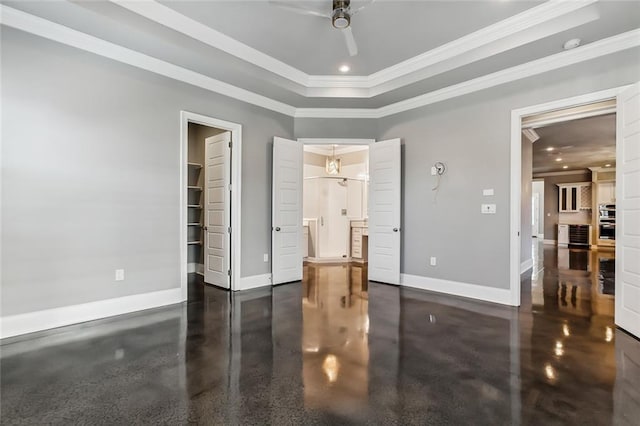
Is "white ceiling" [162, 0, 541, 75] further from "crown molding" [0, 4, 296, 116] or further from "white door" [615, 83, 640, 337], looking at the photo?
"white door" [615, 83, 640, 337]

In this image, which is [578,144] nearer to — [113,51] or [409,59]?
[409,59]

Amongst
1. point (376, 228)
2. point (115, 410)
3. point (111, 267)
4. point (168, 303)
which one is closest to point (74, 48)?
point (111, 267)

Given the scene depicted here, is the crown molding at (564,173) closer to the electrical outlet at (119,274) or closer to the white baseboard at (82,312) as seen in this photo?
the white baseboard at (82,312)

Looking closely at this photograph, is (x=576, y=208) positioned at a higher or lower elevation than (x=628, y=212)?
higher

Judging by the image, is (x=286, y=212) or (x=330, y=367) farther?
(x=286, y=212)

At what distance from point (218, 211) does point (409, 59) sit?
11.2 ft

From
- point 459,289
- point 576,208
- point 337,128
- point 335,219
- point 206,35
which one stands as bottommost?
point 459,289

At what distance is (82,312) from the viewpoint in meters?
3.27

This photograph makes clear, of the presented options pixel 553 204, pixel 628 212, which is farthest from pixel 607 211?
pixel 628 212

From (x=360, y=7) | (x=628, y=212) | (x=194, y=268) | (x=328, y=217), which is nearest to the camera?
(x=360, y=7)

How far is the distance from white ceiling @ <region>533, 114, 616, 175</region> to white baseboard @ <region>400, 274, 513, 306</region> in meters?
3.09

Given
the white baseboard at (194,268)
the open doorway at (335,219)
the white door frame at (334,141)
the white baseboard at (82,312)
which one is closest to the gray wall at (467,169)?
the white door frame at (334,141)

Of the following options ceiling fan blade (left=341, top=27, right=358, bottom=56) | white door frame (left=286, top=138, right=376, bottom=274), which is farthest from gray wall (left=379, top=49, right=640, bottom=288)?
ceiling fan blade (left=341, top=27, right=358, bottom=56)

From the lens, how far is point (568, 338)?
9.70 ft
